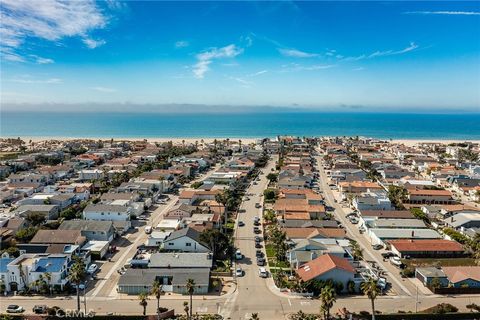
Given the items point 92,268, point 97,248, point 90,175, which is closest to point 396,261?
point 92,268

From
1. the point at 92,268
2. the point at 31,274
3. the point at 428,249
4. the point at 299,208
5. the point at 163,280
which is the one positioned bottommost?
the point at 92,268

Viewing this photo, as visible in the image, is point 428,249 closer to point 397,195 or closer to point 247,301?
point 247,301

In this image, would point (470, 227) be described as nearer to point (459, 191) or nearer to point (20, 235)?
point (459, 191)

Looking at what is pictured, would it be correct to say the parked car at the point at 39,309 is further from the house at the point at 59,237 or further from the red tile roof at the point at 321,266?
the red tile roof at the point at 321,266

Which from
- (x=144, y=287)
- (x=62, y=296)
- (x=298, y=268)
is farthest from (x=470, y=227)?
(x=62, y=296)

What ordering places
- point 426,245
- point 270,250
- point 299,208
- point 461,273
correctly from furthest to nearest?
point 299,208
point 270,250
point 426,245
point 461,273

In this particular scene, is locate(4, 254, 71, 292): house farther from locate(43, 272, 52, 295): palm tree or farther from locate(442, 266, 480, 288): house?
locate(442, 266, 480, 288): house

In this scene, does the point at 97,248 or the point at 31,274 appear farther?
the point at 97,248

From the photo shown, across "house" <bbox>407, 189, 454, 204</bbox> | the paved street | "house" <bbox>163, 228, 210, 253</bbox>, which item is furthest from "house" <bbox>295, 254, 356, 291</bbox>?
"house" <bbox>407, 189, 454, 204</bbox>

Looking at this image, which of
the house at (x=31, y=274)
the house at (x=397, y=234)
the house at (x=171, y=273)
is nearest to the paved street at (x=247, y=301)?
the house at (x=171, y=273)
